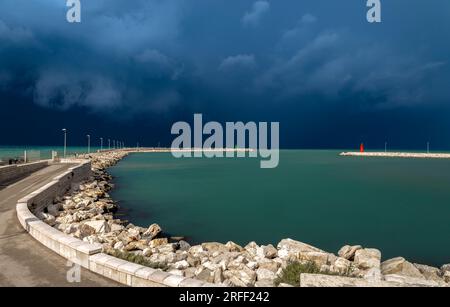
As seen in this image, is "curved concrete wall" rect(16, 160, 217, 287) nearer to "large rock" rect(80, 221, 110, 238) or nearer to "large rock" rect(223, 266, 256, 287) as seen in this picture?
"large rock" rect(223, 266, 256, 287)

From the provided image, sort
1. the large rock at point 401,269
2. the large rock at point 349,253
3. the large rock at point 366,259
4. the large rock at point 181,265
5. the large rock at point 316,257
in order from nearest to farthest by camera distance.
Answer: the large rock at point 181,265 < the large rock at point 401,269 < the large rock at point 366,259 < the large rock at point 316,257 < the large rock at point 349,253

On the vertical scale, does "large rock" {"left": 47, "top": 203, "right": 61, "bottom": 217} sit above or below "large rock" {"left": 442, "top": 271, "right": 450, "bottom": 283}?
above

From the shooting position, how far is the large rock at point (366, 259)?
886 centimetres

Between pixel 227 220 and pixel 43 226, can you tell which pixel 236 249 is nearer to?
pixel 43 226

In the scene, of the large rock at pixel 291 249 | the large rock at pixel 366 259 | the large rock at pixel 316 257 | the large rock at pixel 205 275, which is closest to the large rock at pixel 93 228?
the large rock at pixel 205 275

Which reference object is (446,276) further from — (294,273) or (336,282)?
(336,282)

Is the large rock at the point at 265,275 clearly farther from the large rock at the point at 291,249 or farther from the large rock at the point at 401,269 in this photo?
the large rock at the point at 401,269

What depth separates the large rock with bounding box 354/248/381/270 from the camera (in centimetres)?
886

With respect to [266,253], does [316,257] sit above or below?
above

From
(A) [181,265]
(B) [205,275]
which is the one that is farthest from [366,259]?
(A) [181,265]

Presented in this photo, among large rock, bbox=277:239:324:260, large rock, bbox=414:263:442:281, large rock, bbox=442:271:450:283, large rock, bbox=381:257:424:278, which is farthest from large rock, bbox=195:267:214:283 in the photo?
large rock, bbox=442:271:450:283

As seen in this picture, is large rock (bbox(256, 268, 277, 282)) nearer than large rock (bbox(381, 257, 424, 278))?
Yes

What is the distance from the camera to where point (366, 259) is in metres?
9.20
